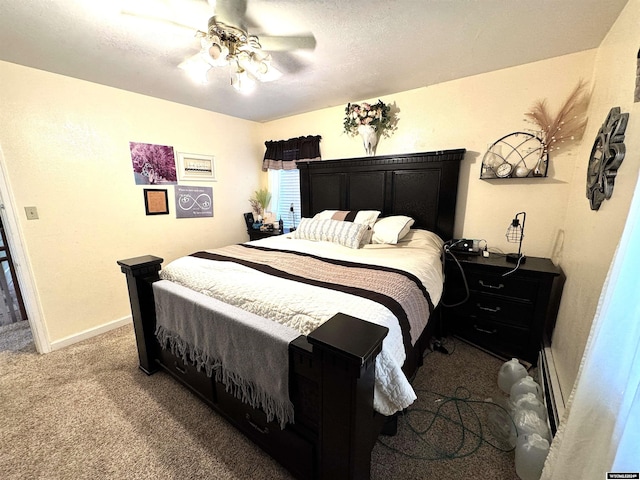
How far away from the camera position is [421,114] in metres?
2.58

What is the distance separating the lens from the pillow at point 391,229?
2.37m

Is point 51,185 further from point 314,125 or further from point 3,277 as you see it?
point 314,125

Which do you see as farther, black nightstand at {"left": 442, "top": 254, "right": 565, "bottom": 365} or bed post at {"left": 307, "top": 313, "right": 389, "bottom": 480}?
black nightstand at {"left": 442, "top": 254, "right": 565, "bottom": 365}

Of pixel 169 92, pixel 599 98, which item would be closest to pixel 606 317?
pixel 599 98

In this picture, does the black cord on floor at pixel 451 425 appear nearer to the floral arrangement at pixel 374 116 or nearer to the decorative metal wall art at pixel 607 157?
the decorative metal wall art at pixel 607 157

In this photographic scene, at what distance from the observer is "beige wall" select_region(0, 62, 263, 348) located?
201 centimetres

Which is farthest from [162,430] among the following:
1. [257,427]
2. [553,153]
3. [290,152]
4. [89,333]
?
[553,153]

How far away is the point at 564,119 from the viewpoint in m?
1.96

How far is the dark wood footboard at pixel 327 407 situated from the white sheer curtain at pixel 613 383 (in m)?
0.65

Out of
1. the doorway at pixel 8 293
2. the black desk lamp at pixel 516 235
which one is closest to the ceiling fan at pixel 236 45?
the black desk lamp at pixel 516 235

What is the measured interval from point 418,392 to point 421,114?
2.52 metres

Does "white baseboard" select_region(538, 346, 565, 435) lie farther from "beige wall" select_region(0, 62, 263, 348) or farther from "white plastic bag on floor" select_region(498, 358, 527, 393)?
"beige wall" select_region(0, 62, 263, 348)

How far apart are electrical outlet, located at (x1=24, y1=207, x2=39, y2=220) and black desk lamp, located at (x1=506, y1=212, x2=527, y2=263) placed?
3.95 metres

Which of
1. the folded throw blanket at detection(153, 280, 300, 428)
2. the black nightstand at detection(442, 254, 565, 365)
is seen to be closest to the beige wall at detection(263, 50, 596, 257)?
the black nightstand at detection(442, 254, 565, 365)
